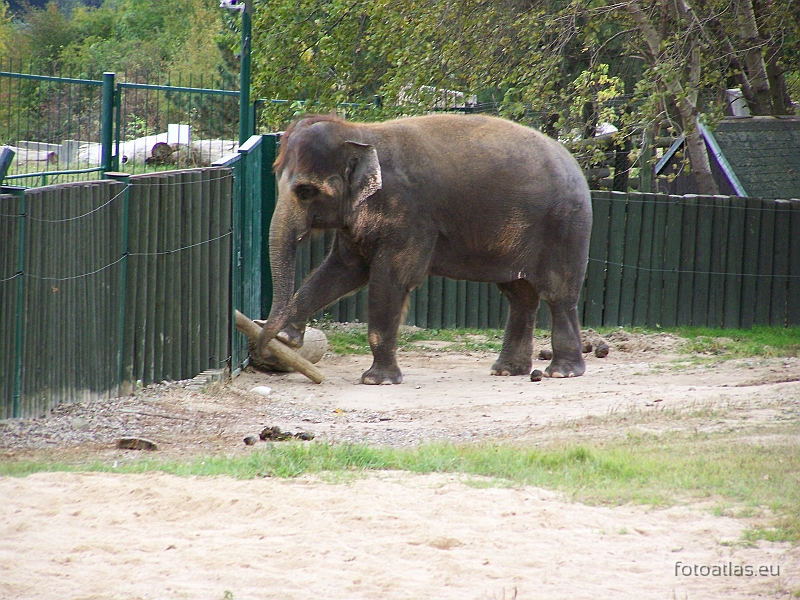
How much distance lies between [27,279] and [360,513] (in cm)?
297

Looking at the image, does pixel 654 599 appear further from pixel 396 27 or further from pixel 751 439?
pixel 396 27

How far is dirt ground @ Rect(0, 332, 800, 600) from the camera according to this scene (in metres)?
4.53

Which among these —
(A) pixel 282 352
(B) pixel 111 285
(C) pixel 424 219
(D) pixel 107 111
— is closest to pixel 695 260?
(C) pixel 424 219

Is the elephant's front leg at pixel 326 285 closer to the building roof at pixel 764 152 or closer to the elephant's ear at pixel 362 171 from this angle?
the elephant's ear at pixel 362 171

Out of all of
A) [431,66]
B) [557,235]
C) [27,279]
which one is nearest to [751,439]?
[557,235]

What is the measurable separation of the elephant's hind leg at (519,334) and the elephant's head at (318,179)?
2.12 meters

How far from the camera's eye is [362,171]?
1022 cm

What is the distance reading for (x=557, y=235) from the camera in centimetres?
1102

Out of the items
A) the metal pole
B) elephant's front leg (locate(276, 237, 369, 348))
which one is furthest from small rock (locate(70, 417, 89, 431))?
the metal pole

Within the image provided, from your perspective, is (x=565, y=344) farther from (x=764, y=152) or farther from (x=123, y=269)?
(x=764, y=152)

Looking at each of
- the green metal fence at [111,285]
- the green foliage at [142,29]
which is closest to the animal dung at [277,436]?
the green metal fence at [111,285]

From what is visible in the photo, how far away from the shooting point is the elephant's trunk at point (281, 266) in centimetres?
979

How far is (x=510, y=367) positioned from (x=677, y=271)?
13.1 ft

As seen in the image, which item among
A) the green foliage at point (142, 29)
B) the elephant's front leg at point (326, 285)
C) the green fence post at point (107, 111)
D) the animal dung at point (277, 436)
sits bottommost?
the animal dung at point (277, 436)
